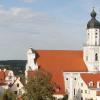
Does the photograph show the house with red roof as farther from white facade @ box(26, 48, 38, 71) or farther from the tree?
the tree

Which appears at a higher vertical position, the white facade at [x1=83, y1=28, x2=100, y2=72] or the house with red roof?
the white facade at [x1=83, y1=28, x2=100, y2=72]

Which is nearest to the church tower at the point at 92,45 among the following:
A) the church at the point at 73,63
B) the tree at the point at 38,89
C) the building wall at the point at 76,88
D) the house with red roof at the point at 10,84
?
the church at the point at 73,63

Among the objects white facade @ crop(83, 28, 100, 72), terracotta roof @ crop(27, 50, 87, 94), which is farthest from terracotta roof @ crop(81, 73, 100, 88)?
white facade @ crop(83, 28, 100, 72)

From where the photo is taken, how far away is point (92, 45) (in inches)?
3354

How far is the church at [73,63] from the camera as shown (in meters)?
81.8

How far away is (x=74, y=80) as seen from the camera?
271 ft

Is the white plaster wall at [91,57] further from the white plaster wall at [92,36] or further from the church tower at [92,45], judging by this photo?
the white plaster wall at [92,36]

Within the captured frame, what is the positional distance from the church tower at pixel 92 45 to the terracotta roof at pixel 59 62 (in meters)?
1.25

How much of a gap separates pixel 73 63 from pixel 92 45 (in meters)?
4.27

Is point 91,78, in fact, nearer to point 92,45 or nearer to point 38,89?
point 92,45

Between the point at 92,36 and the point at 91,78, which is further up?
the point at 92,36

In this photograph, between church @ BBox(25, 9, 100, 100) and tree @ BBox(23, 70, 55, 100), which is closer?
tree @ BBox(23, 70, 55, 100)

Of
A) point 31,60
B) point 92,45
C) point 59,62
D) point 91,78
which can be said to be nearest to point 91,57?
point 92,45

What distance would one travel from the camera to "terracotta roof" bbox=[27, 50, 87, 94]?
84688 mm
